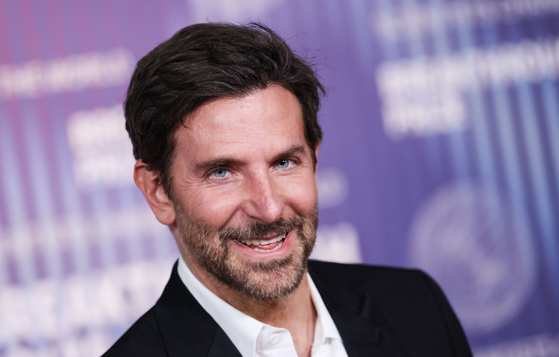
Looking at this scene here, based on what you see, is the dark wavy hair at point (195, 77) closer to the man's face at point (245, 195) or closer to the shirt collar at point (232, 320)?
the man's face at point (245, 195)

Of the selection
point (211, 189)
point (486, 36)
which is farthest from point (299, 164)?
point (486, 36)

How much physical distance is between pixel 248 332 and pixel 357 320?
42 centimetres

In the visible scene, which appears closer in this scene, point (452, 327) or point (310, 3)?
point (452, 327)

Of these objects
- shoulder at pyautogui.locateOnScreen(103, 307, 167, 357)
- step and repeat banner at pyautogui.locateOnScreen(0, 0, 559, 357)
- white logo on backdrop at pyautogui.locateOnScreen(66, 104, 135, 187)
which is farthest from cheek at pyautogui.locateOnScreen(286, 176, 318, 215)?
white logo on backdrop at pyautogui.locateOnScreen(66, 104, 135, 187)

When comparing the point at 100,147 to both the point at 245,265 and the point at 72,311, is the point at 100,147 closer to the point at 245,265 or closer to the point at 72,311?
the point at 72,311

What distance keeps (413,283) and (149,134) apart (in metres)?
1.10

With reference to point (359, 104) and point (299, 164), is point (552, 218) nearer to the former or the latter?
point (359, 104)

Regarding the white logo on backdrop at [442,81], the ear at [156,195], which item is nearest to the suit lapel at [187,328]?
the ear at [156,195]

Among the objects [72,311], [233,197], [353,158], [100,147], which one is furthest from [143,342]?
[353,158]

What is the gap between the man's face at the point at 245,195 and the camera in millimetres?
1533

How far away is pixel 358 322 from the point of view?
1.80 metres

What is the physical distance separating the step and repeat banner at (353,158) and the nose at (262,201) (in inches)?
62.3

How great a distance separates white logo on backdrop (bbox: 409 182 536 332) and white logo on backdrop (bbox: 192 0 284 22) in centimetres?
157

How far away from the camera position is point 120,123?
9.87ft
